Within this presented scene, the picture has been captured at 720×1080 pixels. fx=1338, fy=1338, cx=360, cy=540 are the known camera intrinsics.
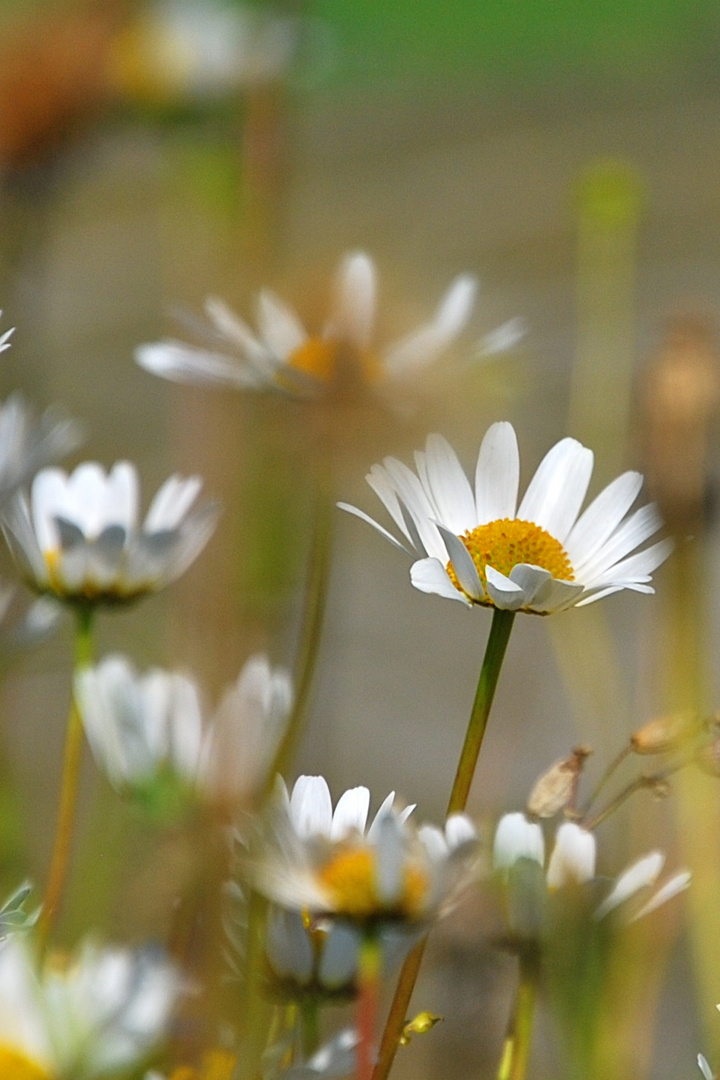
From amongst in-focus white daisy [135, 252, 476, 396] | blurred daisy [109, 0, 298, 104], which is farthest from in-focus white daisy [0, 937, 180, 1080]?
blurred daisy [109, 0, 298, 104]

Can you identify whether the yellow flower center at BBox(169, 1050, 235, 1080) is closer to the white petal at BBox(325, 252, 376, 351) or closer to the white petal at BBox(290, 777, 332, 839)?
the white petal at BBox(290, 777, 332, 839)

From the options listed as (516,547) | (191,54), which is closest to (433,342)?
(516,547)

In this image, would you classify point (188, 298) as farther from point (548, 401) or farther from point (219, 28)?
point (548, 401)

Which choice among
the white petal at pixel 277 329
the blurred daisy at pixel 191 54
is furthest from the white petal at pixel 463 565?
the blurred daisy at pixel 191 54

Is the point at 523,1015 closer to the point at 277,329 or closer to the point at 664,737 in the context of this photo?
the point at 664,737

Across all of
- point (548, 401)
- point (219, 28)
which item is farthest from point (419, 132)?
point (219, 28)
